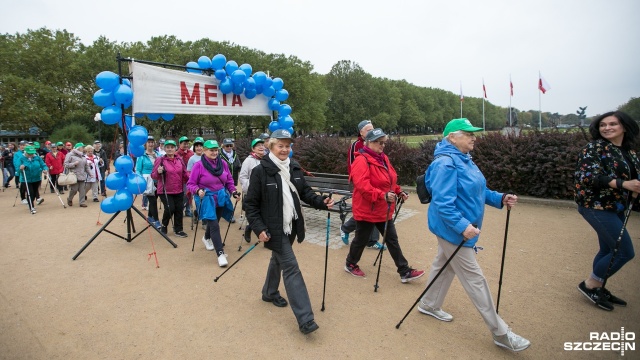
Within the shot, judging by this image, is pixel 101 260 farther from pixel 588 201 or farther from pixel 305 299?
pixel 588 201

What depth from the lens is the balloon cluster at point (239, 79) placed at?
7172mm

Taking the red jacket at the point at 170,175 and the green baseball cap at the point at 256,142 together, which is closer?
the green baseball cap at the point at 256,142

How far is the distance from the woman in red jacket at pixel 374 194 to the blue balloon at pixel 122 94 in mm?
4238

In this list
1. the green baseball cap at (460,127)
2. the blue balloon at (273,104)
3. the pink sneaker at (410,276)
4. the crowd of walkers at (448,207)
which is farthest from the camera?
the blue balloon at (273,104)

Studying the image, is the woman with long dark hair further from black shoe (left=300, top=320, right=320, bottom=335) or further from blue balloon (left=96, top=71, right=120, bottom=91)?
blue balloon (left=96, top=71, right=120, bottom=91)

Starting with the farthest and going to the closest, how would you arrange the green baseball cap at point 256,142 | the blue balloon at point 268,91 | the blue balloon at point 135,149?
the blue balloon at point 268,91, the green baseball cap at point 256,142, the blue balloon at point 135,149

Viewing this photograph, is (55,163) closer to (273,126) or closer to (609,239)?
(273,126)

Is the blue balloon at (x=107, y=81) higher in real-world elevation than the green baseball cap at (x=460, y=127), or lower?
higher

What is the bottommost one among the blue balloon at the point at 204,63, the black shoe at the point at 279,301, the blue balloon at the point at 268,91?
the black shoe at the point at 279,301

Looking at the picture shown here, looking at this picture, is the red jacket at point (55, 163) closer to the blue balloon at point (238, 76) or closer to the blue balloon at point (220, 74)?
the blue balloon at point (220, 74)

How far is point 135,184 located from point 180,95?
1938 millimetres

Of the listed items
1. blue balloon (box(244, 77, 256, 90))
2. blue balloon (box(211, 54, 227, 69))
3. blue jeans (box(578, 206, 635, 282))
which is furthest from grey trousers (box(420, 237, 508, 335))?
blue balloon (box(211, 54, 227, 69))

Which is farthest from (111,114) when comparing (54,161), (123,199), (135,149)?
(54,161)

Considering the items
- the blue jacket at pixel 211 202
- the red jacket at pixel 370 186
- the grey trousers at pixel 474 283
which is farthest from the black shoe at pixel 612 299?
the blue jacket at pixel 211 202
